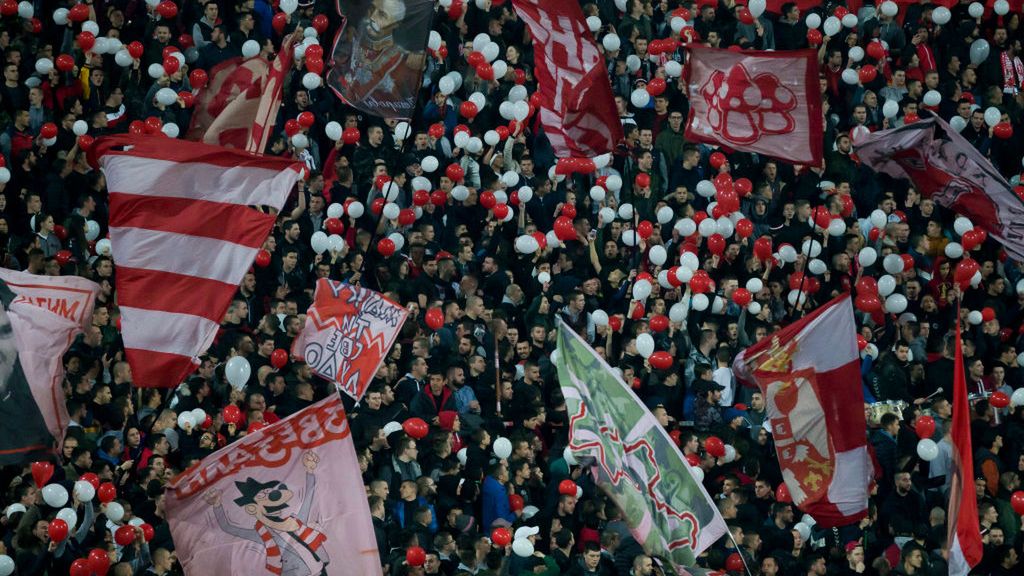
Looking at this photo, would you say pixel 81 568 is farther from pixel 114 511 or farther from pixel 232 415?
pixel 232 415

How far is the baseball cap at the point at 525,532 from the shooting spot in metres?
12.9

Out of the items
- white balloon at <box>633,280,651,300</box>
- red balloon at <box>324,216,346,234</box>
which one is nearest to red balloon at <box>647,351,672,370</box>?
white balloon at <box>633,280,651,300</box>

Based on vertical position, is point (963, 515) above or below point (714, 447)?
above

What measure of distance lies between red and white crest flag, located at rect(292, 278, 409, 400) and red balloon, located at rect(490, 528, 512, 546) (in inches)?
68.2

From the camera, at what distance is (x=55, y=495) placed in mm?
12000

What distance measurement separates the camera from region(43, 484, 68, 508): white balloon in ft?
39.3

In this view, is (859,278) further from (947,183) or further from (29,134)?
(29,134)

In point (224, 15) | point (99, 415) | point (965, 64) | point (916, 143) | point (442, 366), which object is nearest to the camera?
point (99, 415)

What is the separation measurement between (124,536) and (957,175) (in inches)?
299

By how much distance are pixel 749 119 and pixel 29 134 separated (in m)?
6.06

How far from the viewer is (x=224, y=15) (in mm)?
17109

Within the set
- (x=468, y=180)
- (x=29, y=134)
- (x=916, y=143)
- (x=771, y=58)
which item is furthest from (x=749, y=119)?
(x=29, y=134)

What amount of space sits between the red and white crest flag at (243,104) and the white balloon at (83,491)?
10.5 ft

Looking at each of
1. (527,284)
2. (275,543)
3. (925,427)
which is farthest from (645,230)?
(275,543)
